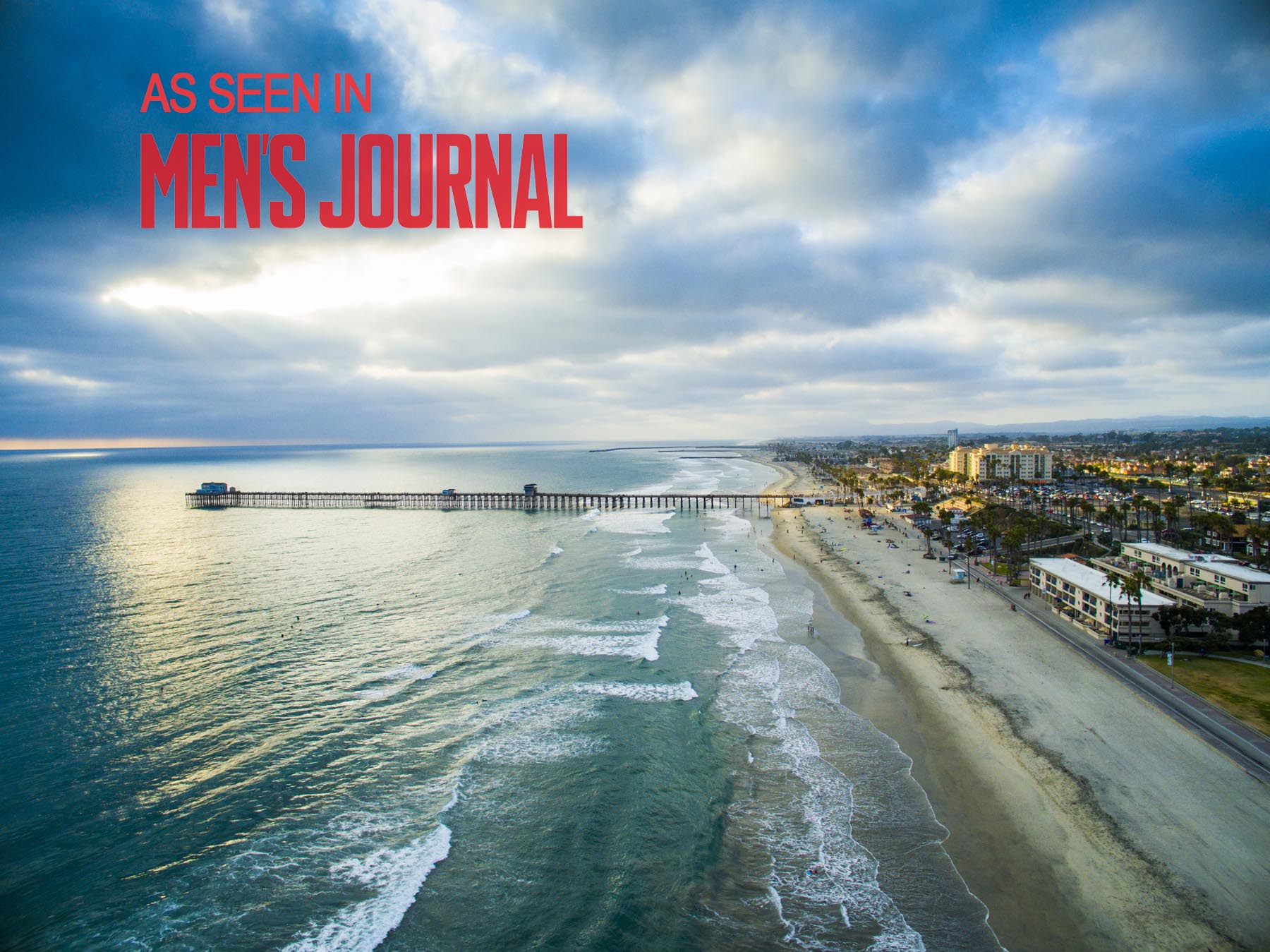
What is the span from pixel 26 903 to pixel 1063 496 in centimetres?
11157

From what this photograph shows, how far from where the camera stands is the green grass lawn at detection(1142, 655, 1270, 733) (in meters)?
25.8

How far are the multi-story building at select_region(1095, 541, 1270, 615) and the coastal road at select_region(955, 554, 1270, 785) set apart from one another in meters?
5.34

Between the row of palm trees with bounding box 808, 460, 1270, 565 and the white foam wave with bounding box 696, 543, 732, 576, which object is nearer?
the white foam wave with bounding box 696, 543, 732, 576

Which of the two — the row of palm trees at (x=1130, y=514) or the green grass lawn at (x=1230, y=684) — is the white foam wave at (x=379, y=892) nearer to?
the green grass lawn at (x=1230, y=684)

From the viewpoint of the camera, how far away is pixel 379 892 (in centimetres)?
1725

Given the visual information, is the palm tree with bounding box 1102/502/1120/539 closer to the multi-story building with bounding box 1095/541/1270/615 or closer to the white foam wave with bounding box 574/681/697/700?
the multi-story building with bounding box 1095/541/1270/615

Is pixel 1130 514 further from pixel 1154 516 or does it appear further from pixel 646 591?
pixel 646 591

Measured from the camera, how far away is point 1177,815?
19.6 meters

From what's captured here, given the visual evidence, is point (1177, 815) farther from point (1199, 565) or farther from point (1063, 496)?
point (1063, 496)

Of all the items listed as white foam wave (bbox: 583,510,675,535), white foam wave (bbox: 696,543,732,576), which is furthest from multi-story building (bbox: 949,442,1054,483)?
white foam wave (bbox: 696,543,732,576)

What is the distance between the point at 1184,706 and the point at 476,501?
103178 mm

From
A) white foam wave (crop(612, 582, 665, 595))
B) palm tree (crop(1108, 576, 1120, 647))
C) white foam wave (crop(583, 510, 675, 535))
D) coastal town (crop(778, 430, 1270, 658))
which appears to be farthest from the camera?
white foam wave (crop(583, 510, 675, 535))

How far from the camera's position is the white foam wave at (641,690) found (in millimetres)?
29234

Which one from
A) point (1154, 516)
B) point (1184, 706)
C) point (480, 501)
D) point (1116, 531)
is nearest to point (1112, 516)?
point (1116, 531)
